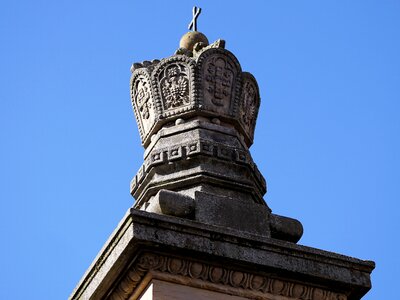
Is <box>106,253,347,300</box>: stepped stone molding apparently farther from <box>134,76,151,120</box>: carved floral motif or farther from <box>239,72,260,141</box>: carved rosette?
<box>134,76,151,120</box>: carved floral motif

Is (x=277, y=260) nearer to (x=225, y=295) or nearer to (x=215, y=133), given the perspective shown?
(x=225, y=295)

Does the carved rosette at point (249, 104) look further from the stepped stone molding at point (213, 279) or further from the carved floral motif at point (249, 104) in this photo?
the stepped stone molding at point (213, 279)

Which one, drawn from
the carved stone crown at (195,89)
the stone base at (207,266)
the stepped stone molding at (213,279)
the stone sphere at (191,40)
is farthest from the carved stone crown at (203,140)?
the stepped stone molding at (213,279)

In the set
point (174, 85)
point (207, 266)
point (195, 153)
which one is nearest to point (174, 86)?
point (174, 85)

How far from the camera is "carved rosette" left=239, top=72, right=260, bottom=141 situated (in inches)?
508

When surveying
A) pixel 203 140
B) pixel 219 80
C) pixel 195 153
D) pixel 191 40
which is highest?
pixel 191 40

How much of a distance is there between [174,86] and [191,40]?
0.89 metres

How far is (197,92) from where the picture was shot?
41.2 feet

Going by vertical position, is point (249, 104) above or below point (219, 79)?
above

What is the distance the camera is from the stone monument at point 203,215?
11.1m

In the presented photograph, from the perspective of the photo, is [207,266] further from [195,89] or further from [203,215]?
[195,89]

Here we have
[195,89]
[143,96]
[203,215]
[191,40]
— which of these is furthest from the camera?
[191,40]

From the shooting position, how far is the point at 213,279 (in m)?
11.2

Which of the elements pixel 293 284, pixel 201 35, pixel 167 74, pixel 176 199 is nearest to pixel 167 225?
pixel 176 199
